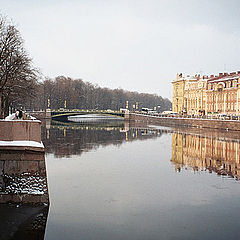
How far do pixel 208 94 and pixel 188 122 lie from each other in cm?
1904

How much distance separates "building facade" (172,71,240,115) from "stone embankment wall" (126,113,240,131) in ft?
33.0

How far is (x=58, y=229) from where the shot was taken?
1099 centimetres

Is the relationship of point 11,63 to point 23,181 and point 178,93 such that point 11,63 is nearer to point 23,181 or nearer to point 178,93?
point 23,181

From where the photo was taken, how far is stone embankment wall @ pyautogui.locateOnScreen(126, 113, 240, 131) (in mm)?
56150

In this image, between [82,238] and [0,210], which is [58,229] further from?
[0,210]

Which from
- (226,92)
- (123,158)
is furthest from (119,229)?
(226,92)

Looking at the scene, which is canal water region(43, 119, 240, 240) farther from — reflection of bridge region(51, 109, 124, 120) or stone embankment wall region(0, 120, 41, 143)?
reflection of bridge region(51, 109, 124, 120)

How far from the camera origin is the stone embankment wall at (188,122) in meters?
56.2

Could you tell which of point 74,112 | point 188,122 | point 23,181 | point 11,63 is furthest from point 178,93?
point 23,181

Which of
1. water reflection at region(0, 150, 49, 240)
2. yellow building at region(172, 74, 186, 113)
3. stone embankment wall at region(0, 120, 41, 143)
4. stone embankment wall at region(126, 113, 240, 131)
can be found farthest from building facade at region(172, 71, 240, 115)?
water reflection at region(0, 150, 49, 240)

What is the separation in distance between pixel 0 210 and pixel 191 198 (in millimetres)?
7519

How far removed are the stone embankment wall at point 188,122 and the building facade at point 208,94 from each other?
396 inches

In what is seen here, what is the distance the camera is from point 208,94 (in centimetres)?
8638

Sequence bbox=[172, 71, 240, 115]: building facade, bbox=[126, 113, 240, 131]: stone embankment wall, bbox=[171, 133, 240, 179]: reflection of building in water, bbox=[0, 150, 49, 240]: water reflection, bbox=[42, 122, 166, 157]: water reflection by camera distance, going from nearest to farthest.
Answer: bbox=[0, 150, 49, 240]: water reflection, bbox=[171, 133, 240, 179]: reflection of building in water, bbox=[42, 122, 166, 157]: water reflection, bbox=[126, 113, 240, 131]: stone embankment wall, bbox=[172, 71, 240, 115]: building facade
